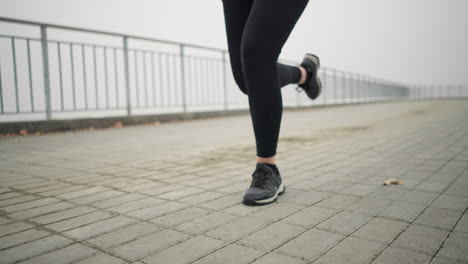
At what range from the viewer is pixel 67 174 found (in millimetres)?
2537

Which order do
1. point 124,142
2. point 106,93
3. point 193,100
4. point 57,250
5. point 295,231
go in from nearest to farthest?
point 57,250, point 295,231, point 124,142, point 106,93, point 193,100

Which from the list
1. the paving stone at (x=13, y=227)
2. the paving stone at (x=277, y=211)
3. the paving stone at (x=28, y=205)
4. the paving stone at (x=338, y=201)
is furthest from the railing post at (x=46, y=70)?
the paving stone at (x=338, y=201)

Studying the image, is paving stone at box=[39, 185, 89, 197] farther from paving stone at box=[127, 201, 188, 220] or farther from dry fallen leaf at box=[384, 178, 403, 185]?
dry fallen leaf at box=[384, 178, 403, 185]

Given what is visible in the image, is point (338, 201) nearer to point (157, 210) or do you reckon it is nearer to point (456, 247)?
point (456, 247)

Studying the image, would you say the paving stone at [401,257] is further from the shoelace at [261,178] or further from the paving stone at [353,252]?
the shoelace at [261,178]

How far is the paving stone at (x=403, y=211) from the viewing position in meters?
1.43

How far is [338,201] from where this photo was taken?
1.69 m

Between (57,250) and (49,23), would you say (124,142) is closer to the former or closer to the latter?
(49,23)

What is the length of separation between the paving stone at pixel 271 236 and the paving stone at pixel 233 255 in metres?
0.04

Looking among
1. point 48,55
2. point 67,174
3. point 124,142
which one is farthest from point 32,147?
point 48,55

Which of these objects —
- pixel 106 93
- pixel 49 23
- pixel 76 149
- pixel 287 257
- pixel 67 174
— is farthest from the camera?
pixel 106 93

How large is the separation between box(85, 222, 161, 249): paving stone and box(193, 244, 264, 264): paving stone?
34cm

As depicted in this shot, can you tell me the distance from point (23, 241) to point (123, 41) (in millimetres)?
6468

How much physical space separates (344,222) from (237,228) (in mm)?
432
